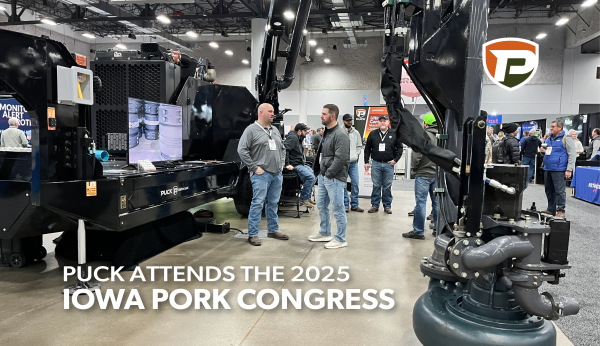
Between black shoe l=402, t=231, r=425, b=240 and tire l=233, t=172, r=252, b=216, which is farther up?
tire l=233, t=172, r=252, b=216

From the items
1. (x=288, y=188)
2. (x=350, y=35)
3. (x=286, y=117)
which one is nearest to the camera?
(x=288, y=188)

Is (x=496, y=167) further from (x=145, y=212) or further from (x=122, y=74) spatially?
(x=122, y=74)

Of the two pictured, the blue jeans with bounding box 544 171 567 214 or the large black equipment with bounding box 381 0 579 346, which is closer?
the large black equipment with bounding box 381 0 579 346

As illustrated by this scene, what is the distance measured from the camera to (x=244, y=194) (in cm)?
574

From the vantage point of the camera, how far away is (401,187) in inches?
413

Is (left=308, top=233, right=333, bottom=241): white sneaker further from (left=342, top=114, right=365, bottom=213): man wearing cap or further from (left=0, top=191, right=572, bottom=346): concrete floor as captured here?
(left=342, top=114, right=365, bottom=213): man wearing cap

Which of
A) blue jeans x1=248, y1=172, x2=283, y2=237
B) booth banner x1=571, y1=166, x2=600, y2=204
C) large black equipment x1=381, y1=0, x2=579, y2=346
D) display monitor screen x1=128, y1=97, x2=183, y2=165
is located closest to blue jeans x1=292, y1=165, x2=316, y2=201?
blue jeans x1=248, y1=172, x2=283, y2=237

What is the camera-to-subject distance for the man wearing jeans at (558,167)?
20.3 ft

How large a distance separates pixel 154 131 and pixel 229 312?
80.6 inches

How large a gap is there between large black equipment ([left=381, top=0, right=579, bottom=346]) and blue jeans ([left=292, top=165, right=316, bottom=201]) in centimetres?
399

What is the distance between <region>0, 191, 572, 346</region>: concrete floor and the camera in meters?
2.39

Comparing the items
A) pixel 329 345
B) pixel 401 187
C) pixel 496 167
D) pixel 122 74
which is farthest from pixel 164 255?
pixel 401 187

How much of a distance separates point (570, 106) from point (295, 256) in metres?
17.8

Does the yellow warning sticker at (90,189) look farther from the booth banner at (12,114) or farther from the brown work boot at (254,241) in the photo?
the booth banner at (12,114)
